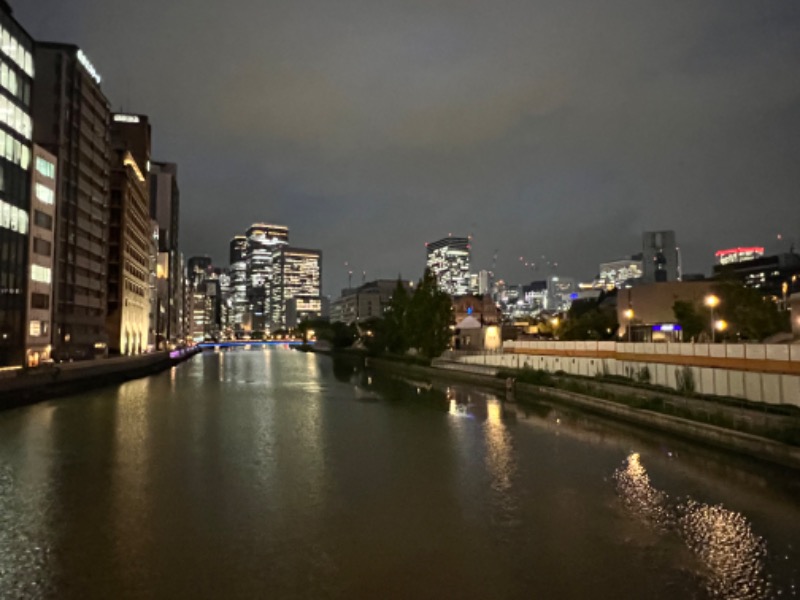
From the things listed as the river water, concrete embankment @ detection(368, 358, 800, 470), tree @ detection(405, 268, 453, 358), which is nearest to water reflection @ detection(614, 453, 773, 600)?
the river water

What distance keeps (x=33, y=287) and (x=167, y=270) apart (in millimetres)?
93461

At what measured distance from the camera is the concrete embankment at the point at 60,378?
38.6 meters

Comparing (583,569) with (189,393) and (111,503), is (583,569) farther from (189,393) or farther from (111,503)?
(189,393)

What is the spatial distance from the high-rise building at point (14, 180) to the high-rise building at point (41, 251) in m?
1.68

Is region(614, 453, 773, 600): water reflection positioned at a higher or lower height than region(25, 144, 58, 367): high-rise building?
lower

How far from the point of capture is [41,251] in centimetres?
6500

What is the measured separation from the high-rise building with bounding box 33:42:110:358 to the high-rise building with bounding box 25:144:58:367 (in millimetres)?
3851

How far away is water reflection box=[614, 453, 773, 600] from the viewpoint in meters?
9.62

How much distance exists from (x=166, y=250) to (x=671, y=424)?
150811 millimetres

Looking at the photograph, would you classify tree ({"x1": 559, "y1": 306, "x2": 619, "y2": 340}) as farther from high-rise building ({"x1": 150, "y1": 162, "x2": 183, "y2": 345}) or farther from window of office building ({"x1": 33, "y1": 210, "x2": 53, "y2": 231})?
high-rise building ({"x1": 150, "y1": 162, "x2": 183, "y2": 345})

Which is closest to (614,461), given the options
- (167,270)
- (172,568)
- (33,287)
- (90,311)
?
(172,568)

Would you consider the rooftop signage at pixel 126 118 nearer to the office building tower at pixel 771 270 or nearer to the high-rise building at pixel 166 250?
the high-rise building at pixel 166 250

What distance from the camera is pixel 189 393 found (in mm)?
48594

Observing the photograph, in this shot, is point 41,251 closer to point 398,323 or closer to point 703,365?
point 398,323
